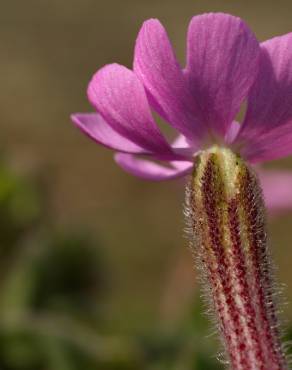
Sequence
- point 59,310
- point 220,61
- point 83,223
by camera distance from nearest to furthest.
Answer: point 220,61 < point 59,310 < point 83,223

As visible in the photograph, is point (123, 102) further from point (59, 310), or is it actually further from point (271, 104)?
point (59, 310)

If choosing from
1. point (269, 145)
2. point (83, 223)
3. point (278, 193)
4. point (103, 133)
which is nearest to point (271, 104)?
point (269, 145)

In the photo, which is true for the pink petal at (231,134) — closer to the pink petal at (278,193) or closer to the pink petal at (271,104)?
the pink petal at (271,104)

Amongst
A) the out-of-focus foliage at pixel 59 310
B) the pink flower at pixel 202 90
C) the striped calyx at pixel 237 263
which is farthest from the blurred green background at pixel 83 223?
the pink flower at pixel 202 90

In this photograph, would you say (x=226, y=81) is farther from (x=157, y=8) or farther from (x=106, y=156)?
(x=157, y=8)

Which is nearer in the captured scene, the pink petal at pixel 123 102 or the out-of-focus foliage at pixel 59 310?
the pink petal at pixel 123 102

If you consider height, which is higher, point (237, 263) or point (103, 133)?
point (103, 133)

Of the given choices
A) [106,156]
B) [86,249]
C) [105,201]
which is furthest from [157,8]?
[86,249]
